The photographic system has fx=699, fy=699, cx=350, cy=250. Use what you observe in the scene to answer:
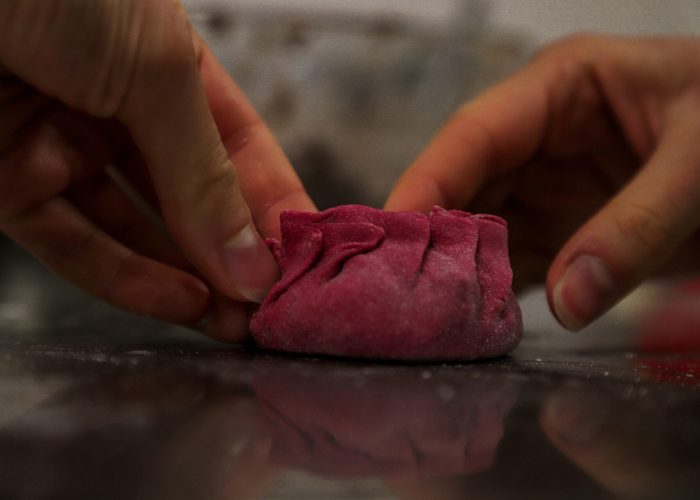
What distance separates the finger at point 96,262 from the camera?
121cm

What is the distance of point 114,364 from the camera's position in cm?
84

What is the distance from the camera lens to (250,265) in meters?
1.03

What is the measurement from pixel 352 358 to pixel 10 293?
149cm

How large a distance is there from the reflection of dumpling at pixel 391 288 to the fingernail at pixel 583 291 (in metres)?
0.19

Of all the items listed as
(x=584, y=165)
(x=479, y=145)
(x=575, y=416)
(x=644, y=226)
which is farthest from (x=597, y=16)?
(x=575, y=416)

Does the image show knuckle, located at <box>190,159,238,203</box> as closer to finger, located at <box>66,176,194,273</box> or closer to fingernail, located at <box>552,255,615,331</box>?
finger, located at <box>66,176,194,273</box>

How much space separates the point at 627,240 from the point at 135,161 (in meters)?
0.93

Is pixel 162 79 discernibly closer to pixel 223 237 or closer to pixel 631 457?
pixel 223 237

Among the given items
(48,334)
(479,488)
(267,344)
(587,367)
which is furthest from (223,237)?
(479,488)

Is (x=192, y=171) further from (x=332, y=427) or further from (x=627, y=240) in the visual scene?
(x=627, y=240)

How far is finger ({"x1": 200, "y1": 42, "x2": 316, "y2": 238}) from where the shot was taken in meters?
1.32

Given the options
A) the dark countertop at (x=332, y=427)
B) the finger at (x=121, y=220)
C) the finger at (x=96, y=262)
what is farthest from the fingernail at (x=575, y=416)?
the finger at (x=121, y=220)

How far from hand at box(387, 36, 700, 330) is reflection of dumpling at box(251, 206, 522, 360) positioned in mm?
240

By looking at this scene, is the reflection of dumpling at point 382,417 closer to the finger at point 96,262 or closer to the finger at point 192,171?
the finger at point 192,171
